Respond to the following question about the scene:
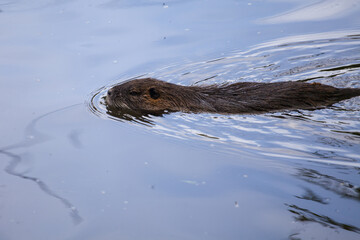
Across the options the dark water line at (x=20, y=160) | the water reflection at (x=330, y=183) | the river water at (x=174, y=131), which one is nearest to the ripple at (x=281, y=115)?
the river water at (x=174, y=131)

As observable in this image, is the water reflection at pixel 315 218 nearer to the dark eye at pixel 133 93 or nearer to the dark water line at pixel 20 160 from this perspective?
the dark water line at pixel 20 160

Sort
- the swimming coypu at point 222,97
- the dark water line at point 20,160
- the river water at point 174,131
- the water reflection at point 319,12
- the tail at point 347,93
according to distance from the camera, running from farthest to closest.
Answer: the water reflection at point 319,12 < the tail at point 347,93 < the swimming coypu at point 222,97 < the dark water line at point 20,160 < the river water at point 174,131

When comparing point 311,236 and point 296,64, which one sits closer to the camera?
point 311,236

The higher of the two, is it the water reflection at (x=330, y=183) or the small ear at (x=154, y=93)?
the small ear at (x=154, y=93)

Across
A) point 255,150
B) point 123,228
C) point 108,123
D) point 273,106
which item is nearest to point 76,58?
point 108,123

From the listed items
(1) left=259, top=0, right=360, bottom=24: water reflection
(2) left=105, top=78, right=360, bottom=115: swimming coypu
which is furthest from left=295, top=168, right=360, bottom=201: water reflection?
(1) left=259, top=0, right=360, bottom=24: water reflection

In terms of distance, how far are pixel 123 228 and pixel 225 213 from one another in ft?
2.23

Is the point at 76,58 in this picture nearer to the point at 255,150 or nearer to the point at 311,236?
the point at 255,150

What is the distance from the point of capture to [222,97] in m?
5.29

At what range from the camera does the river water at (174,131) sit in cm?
327

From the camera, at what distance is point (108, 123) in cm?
503

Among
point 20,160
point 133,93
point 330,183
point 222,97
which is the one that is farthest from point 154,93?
point 330,183

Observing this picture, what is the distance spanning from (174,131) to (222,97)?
830 mm

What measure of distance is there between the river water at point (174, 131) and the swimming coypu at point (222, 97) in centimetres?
12
